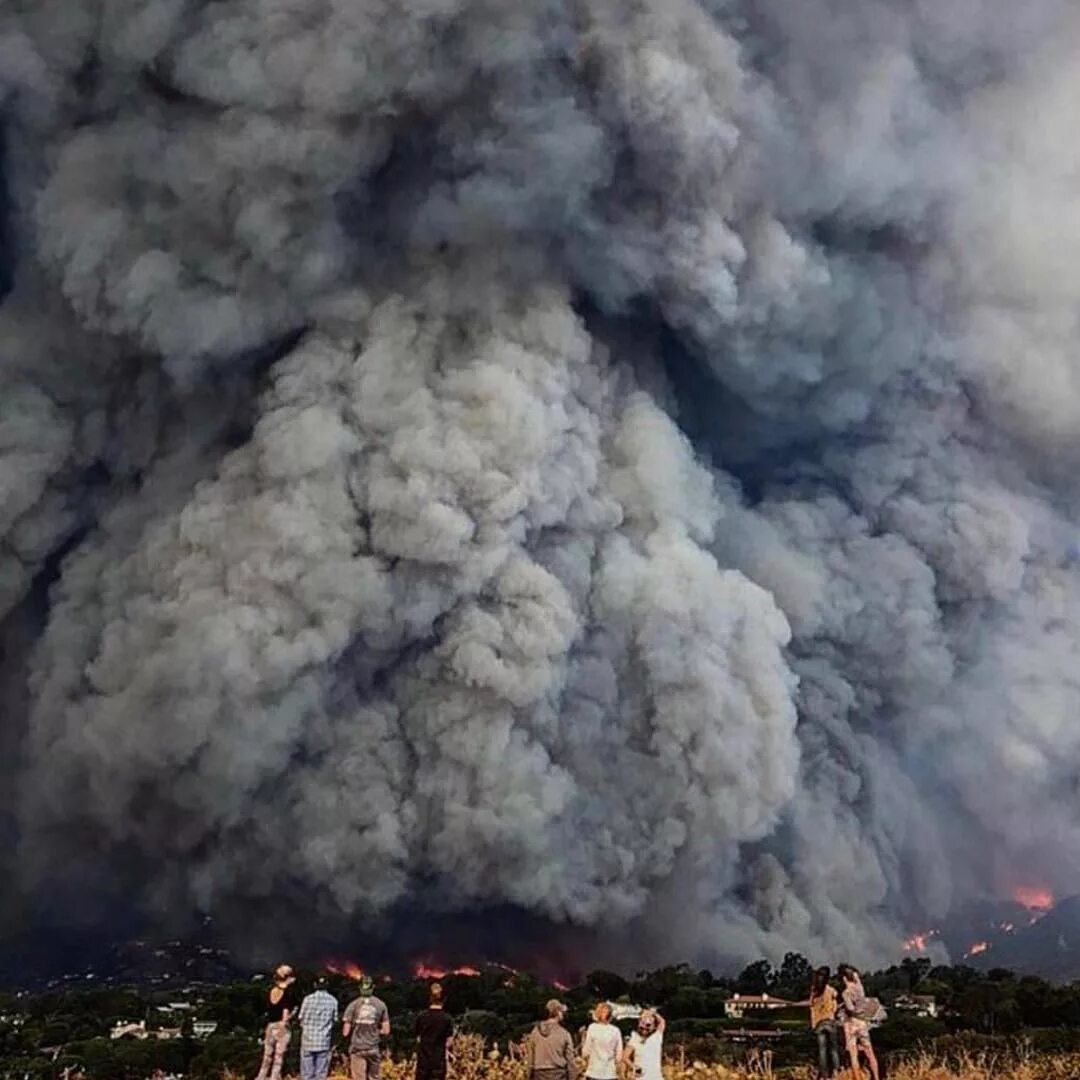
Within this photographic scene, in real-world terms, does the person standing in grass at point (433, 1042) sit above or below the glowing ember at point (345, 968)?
below

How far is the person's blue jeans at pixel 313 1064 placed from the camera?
12797mm

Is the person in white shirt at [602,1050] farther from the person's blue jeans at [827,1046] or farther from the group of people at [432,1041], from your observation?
the person's blue jeans at [827,1046]

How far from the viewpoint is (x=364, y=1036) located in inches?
498

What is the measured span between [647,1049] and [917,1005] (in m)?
20.6

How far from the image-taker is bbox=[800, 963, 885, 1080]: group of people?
13617mm

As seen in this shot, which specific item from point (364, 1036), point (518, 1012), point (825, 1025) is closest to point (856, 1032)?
point (825, 1025)

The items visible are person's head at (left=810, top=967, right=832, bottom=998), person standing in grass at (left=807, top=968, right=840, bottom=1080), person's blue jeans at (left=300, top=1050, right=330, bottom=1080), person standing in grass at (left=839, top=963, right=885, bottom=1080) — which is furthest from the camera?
person's head at (left=810, top=967, right=832, bottom=998)

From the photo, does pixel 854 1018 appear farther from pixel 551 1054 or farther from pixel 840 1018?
pixel 551 1054

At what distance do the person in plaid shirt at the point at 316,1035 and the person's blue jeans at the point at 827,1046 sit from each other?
4.83m

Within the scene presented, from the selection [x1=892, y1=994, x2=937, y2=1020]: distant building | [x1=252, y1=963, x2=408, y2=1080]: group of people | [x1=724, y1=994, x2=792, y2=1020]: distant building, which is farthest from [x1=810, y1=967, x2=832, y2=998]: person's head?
[x1=724, y1=994, x2=792, y2=1020]: distant building

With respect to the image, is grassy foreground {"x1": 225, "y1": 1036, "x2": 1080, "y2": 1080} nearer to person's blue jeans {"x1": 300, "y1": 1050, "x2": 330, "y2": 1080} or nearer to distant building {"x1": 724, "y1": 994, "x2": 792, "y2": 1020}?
person's blue jeans {"x1": 300, "y1": 1050, "x2": 330, "y2": 1080}

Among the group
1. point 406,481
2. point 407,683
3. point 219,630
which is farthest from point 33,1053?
point 406,481

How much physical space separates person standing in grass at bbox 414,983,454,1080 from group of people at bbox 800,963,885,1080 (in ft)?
12.8

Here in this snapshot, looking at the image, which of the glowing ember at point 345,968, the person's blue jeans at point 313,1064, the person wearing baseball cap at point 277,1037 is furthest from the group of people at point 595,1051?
the glowing ember at point 345,968
